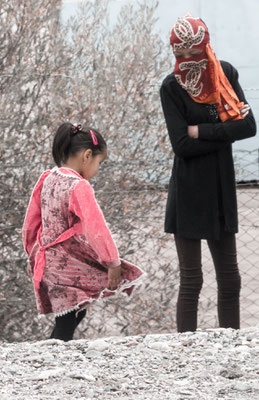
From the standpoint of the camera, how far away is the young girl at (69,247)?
12.7 feet

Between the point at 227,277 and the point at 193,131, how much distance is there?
2.36 ft

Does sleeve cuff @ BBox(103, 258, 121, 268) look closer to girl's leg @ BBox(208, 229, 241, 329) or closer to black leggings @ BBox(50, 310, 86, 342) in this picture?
black leggings @ BBox(50, 310, 86, 342)

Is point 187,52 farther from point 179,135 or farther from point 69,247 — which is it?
point 69,247

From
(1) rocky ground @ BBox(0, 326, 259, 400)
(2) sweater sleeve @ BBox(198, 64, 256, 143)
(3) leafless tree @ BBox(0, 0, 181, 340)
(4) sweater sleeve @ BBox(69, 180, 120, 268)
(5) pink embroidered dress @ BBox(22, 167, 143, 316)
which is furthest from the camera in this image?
(3) leafless tree @ BBox(0, 0, 181, 340)

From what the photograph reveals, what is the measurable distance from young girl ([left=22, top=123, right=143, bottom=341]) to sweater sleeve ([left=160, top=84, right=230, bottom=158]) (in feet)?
1.20

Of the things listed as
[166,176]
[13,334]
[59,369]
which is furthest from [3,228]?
[59,369]

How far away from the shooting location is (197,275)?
411 cm

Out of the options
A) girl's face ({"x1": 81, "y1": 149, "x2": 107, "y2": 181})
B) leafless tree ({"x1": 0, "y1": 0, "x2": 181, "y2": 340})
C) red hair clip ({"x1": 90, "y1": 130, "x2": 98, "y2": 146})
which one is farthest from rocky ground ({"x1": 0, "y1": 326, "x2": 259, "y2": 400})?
leafless tree ({"x1": 0, "y1": 0, "x2": 181, "y2": 340})

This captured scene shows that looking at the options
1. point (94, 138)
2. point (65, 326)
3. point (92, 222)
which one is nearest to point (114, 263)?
point (92, 222)

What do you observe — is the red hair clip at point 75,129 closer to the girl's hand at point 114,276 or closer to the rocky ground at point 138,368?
the girl's hand at point 114,276

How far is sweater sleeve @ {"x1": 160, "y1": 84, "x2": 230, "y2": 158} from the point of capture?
159 inches

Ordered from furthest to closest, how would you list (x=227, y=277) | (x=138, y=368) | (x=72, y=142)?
(x=227, y=277) < (x=72, y=142) < (x=138, y=368)

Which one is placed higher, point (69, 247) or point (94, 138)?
point (94, 138)

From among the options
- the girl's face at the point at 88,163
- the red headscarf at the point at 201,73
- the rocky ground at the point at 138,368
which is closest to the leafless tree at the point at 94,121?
the girl's face at the point at 88,163
